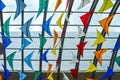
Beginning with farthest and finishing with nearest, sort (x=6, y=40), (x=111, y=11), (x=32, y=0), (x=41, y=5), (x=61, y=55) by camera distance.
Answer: (x=61, y=55), (x=111, y=11), (x=32, y=0), (x=6, y=40), (x=41, y=5)

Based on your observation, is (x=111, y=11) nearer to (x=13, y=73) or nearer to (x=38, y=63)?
(x=38, y=63)

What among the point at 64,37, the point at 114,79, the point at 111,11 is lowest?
the point at 114,79

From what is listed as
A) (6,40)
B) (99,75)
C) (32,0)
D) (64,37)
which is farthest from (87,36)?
(6,40)

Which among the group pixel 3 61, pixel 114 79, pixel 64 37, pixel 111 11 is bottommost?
pixel 114 79

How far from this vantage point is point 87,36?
1908cm

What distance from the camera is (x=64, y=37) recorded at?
18594 mm

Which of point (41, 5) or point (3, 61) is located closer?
point (41, 5)

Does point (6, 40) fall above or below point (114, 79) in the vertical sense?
above

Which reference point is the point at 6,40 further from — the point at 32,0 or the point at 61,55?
the point at 61,55

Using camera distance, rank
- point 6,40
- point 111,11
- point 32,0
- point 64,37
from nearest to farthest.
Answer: point 6,40 < point 32,0 < point 111,11 < point 64,37

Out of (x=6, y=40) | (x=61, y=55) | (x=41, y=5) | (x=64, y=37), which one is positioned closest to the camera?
(x=41, y=5)

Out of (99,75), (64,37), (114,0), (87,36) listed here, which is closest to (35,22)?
(64,37)

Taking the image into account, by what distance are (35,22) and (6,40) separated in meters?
5.03

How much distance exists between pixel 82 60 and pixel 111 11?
4.83 m
